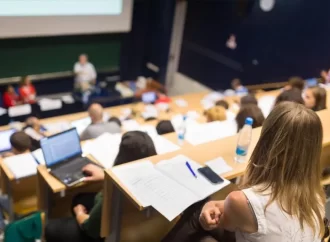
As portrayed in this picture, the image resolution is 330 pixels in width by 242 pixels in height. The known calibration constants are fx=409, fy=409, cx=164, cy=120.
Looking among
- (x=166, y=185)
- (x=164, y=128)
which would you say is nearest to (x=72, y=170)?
(x=166, y=185)

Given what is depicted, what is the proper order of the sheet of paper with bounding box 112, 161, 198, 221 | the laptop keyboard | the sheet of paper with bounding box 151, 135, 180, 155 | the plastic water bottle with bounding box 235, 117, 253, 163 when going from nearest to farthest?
the sheet of paper with bounding box 112, 161, 198, 221
the plastic water bottle with bounding box 235, 117, 253, 163
the laptop keyboard
the sheet of paper with bounding box 151, 135, 180, 155

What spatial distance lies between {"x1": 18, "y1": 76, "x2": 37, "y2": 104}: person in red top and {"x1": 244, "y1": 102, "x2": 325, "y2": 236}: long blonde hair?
5.05 metres

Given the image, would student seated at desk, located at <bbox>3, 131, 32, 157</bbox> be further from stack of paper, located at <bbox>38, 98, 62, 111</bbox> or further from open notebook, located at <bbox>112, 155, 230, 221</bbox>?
stack of paper, located at <bbox>38, 98, 62, 111</bbox>

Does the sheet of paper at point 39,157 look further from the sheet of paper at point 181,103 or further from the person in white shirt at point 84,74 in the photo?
the person in white shirt at point 84,74

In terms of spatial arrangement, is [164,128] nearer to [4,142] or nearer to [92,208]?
[92,208]

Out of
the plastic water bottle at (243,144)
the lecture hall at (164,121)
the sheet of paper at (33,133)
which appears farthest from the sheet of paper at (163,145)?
the sheet of paper at (33,133)

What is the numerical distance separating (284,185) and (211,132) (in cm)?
180

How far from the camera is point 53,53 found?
6.47 metres

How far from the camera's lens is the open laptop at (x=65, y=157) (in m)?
2.35

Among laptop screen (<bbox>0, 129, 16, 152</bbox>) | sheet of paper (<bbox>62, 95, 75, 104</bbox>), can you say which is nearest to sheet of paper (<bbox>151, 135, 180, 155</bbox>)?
laptop screen (<bbox>0, 129, 16, 152</bbox>)

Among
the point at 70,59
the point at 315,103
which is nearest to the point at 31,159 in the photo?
the point at 315,103

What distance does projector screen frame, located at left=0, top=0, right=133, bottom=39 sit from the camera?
19.0 feet

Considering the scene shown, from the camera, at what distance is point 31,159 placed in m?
2.85

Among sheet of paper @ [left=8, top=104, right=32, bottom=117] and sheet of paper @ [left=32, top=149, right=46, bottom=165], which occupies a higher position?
sheet of paper @ [left=32, top=149, right=46, bottom=165]
